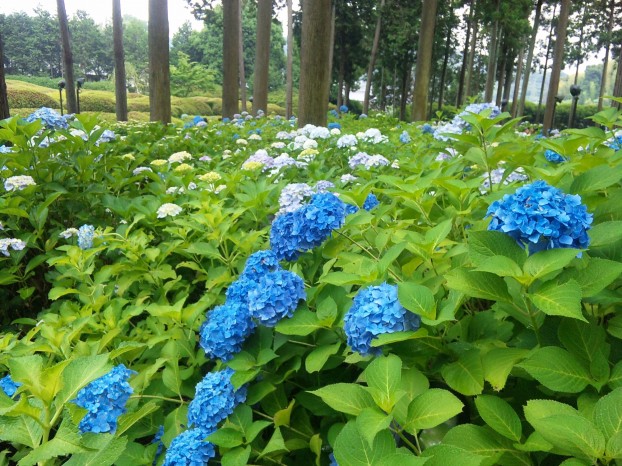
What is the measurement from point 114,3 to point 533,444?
16.7 m

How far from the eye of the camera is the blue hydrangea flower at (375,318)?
1.08 m

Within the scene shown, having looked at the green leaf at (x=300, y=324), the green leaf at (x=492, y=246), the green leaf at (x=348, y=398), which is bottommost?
the green leaf at (x=348, y=398)

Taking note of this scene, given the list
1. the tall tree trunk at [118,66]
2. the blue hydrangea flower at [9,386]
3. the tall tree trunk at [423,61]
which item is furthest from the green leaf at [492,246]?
the tall tree trunk at [118,66]

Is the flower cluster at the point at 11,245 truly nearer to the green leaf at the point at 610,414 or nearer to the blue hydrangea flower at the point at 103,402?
the blue hydrangea flower at the point at 103,402

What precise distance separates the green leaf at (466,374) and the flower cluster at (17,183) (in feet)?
9.66

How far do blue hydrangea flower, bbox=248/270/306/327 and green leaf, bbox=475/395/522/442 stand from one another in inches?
→ 21.8

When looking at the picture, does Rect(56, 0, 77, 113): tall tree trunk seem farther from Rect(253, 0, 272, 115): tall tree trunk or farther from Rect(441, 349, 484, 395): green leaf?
Rect(441, 349, 484, 395): green leaf

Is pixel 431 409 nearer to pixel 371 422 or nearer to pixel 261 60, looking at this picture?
pixel 371 422

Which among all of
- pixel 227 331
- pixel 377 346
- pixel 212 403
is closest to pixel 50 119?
pixel 227 331

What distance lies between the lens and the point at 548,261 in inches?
37.0

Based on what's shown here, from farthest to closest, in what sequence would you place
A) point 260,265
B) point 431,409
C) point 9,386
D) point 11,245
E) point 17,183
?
point 17,183 < point 11,245 < point 9,386 < point 260,265 < point 431,409

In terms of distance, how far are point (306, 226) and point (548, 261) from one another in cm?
76

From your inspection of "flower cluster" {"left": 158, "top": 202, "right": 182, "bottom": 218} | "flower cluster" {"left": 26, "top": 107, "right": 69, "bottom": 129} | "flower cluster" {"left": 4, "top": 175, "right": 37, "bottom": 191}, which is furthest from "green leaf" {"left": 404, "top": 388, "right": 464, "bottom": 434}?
"flower cluster" {"left": 26, "top": 107, "right": 69, "bottom": 129}

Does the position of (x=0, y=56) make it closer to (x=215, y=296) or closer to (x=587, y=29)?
(x=215, y=296)
